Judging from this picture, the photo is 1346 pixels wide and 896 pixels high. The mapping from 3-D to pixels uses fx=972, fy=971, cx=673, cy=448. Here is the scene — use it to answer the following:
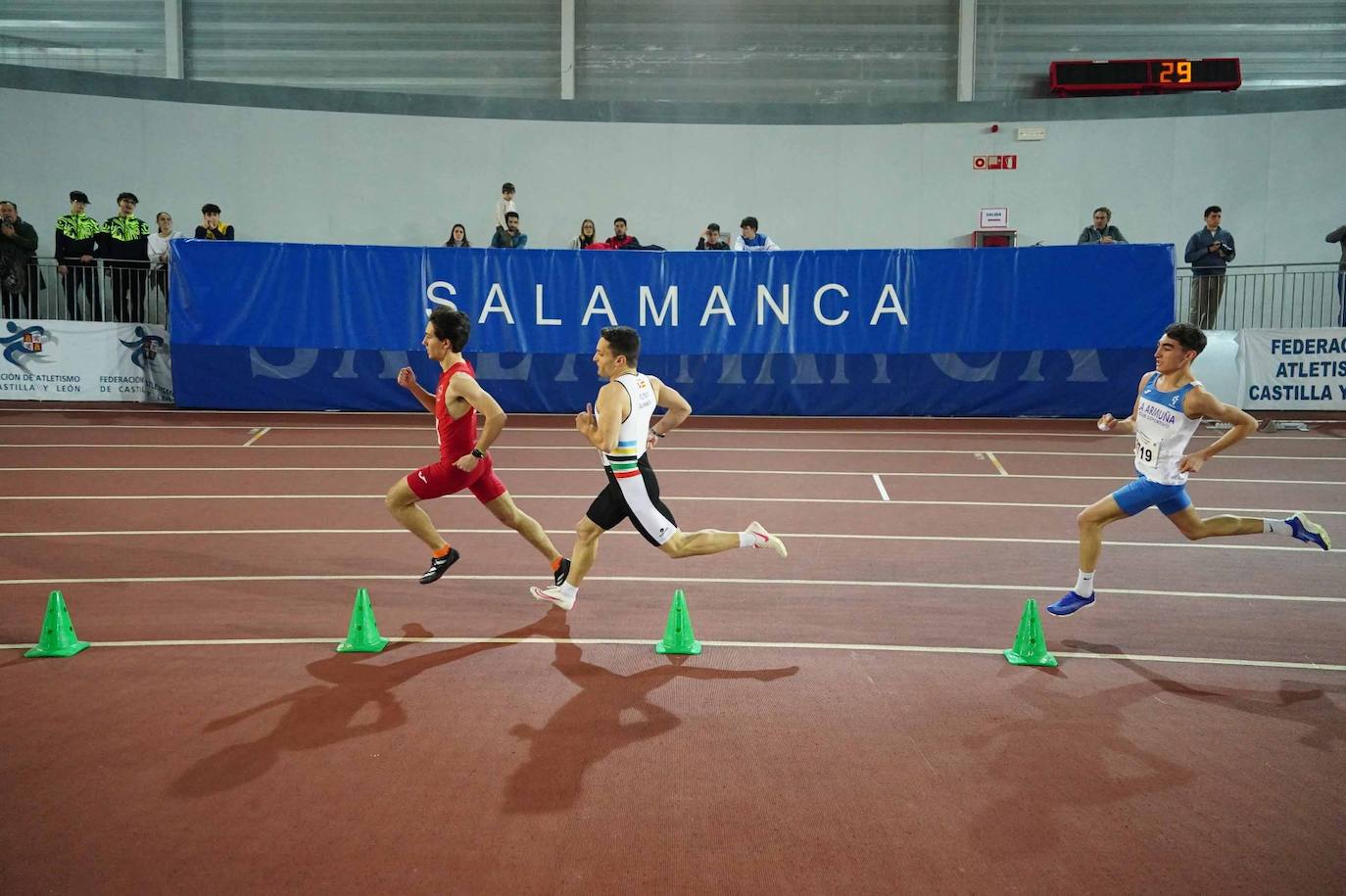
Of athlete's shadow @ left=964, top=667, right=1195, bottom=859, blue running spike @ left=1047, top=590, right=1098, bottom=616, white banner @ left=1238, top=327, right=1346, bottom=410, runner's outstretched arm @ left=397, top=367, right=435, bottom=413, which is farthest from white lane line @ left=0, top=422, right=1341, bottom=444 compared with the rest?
athlete's shadow @ left=964, top=667, right=1195, bottom=859

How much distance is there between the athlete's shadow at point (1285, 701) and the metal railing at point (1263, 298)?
13.5 meters

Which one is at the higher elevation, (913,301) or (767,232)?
(767,232)

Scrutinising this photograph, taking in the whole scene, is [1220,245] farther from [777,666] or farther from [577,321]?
[777,666]

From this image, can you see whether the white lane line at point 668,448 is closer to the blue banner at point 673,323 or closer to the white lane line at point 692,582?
the blue banner at point 673,323

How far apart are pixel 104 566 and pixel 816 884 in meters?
6.95

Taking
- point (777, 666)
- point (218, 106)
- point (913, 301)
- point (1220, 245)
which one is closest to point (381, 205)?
point (218, 106)

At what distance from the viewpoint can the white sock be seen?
675 centimetres

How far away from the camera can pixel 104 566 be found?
26.8 ft

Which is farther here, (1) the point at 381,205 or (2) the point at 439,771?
(1) the point at 381,205

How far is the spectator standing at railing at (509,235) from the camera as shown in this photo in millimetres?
17891

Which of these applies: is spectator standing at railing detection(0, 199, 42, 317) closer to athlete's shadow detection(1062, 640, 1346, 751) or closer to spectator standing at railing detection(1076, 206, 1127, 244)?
athlete's shadow detection(1062, 640, 1346, 751)

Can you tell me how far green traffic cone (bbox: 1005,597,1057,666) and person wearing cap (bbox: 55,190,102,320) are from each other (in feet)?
56.6

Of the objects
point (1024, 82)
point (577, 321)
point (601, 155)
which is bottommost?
point (577, 321)

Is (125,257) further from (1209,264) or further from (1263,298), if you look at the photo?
(1263,298)
